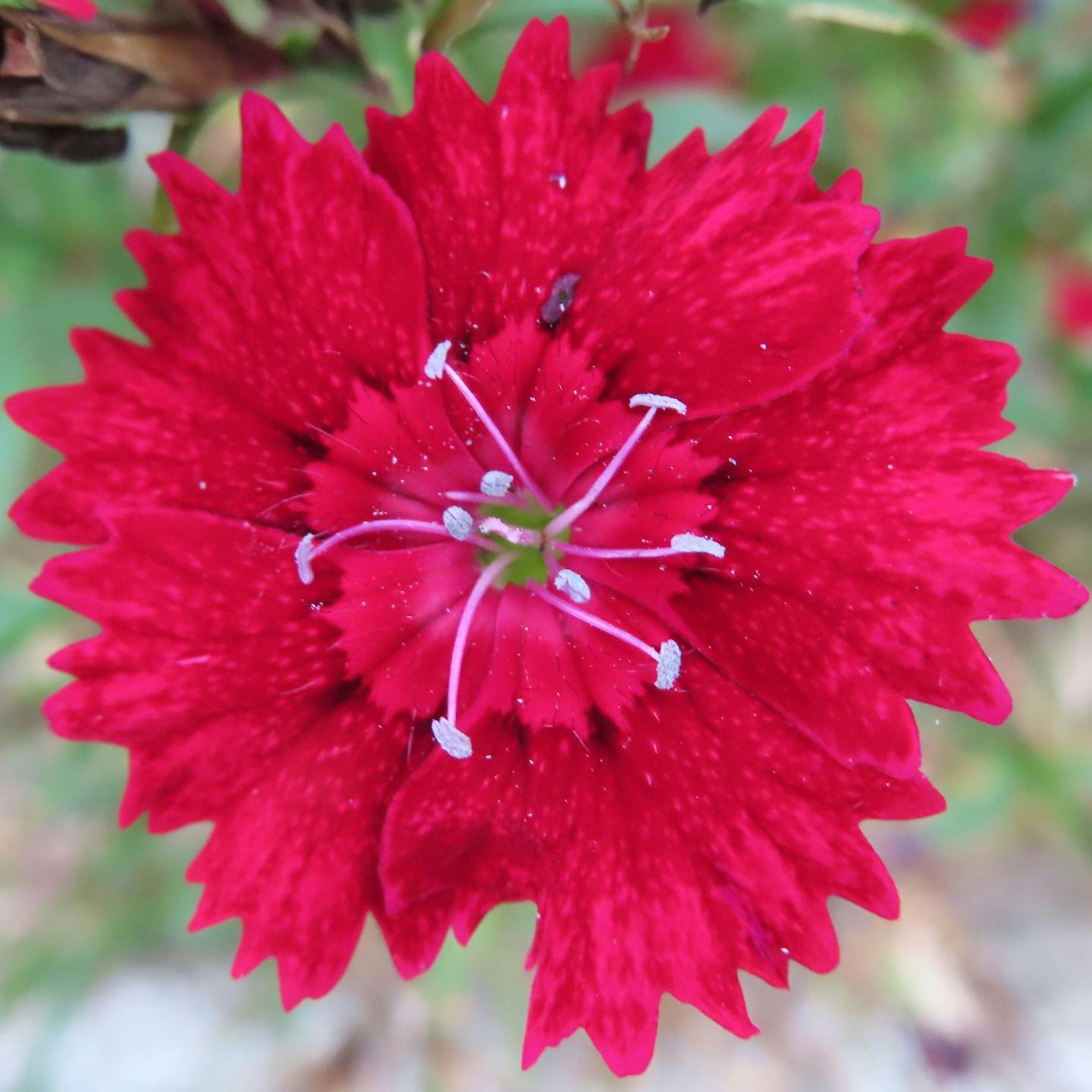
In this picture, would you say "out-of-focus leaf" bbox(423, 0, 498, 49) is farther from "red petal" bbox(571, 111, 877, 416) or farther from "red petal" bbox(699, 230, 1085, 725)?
"red petal" bbox(699, 230, 1085, 725)

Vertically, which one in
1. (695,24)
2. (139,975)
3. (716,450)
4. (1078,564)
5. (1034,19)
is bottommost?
(139,975)

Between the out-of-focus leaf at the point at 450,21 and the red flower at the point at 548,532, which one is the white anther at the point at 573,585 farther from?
the out-of-focus leaf at the point at 450,21

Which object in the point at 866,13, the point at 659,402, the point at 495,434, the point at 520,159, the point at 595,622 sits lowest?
the point at 595,622

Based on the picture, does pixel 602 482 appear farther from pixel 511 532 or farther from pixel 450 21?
pixel 450 21

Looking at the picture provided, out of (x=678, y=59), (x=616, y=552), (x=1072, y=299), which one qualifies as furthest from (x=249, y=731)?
(x=1072, y=299)

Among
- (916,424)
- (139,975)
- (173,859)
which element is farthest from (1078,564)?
(139,975)

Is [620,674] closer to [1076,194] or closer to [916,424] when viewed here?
[916,424]
